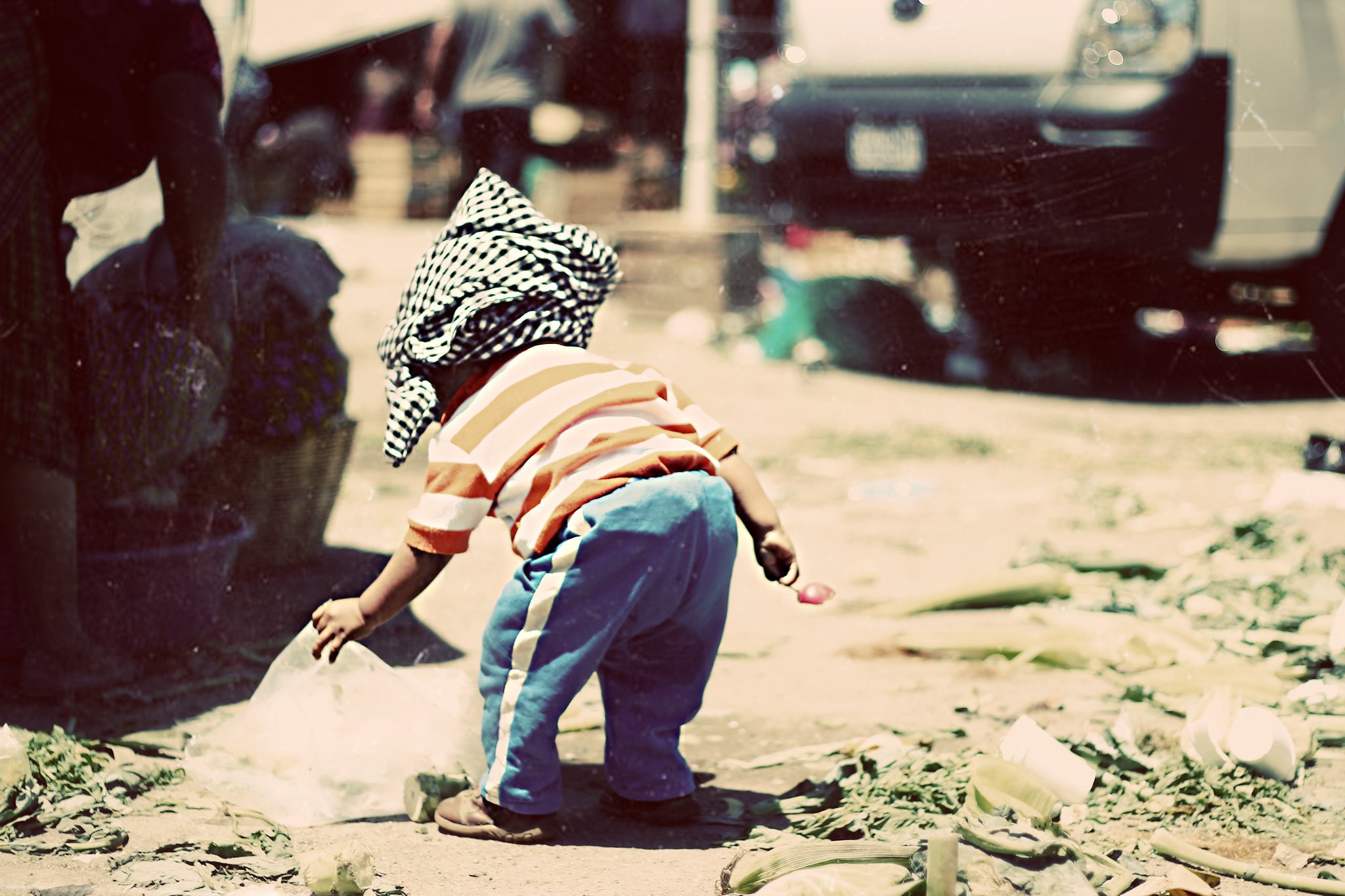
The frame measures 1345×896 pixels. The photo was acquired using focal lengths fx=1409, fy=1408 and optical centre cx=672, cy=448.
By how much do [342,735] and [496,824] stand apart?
41cm

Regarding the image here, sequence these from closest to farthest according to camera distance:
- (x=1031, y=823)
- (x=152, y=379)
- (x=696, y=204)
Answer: (x=1031, y=823), (x=152, y=379), (x=696, y=204)

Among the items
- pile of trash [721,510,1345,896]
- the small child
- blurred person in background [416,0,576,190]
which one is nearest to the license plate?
blurred person in background [416,0,576,190]

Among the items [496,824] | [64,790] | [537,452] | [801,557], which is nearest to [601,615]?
[537,452]

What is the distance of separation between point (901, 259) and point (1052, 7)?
7.19 ft

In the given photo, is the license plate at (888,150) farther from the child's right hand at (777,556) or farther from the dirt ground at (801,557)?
the child's right hand at (777,556)

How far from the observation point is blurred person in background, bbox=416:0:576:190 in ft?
13.5

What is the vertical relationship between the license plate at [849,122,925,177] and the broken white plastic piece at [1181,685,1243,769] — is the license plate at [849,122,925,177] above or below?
above

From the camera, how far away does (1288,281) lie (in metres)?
3.71

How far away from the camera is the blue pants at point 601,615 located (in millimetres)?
2248

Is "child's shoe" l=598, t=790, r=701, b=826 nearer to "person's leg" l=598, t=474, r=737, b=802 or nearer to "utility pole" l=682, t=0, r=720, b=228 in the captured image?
"person's leg" l=598, t=474, r=737, b=802

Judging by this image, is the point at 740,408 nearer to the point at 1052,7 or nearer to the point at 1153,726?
the point at 1052,7

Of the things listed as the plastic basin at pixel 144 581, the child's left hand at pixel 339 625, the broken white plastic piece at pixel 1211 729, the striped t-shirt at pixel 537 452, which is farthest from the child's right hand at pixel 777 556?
the plastic basin at pixel 144 581

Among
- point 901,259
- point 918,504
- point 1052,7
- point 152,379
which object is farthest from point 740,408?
point 152,379

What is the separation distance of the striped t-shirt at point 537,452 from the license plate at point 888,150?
178 centimetres
